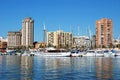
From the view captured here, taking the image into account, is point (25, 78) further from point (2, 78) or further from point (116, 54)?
point (116, 54)

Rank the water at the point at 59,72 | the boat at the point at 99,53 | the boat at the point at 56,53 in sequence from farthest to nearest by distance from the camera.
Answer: the boat at the point at 99,53 → the boat at the point at 56,53 → the water at the point at 59,72

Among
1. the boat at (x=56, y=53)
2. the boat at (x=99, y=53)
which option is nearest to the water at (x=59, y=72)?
the boat at (x=56, y=53)

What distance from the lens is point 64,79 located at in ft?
155

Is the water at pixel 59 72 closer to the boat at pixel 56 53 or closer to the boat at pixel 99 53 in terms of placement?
the boat at pixel 56 53

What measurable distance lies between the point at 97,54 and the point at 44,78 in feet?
475

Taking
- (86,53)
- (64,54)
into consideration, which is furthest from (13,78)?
(86,53)

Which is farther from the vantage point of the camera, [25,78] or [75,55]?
[75,55]

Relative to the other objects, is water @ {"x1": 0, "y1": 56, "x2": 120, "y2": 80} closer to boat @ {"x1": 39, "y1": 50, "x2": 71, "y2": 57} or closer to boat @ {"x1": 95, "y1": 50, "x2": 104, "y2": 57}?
boat @ {"x1": 39, "y1": 50, "x2": 71, "y2": 57}

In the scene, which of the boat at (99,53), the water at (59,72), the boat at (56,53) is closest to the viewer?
the water at (59,72)

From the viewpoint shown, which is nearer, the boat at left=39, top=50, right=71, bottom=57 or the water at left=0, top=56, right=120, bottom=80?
the water at left=0, top=56, right=120, bottom=80

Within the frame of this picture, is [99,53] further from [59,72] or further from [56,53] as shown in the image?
[59,72]

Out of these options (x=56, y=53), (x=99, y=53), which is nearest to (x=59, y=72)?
(x=56, y=53)

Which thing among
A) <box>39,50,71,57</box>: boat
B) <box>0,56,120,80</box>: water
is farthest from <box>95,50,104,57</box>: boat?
<box>0,56,120,80</box>: water

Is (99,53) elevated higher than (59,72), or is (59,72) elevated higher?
(99,53)
